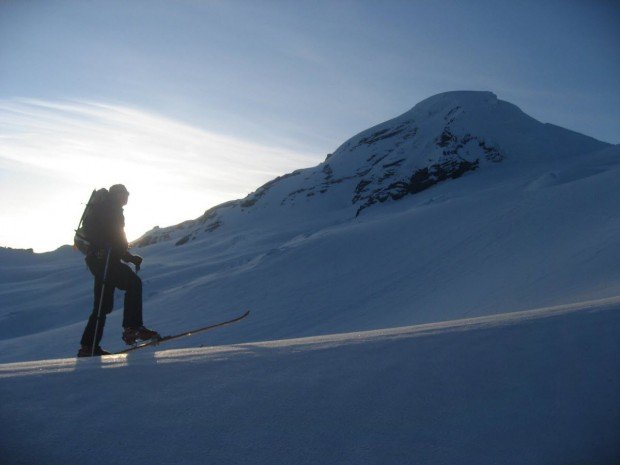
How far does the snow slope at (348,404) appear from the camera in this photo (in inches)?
89.8

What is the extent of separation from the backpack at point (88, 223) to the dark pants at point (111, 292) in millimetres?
178

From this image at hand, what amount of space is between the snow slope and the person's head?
270 cm

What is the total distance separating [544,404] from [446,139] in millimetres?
38361

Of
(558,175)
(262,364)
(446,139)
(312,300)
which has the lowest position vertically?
(312,300)

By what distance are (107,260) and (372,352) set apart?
150 inches

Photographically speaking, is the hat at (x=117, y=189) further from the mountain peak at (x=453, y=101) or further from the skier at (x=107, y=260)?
the mountain peak at (x=453, y=101)

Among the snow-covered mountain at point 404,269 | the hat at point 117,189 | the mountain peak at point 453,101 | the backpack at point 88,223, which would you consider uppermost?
the mountain peak at point 453,101

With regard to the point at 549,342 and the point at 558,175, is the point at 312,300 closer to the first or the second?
the point at 549,342

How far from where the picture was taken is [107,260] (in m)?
5.71

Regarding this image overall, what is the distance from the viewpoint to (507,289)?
937cm

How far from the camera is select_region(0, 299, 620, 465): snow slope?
7.48 ft

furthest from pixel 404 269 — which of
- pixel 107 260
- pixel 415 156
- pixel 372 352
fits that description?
pixel 415 156

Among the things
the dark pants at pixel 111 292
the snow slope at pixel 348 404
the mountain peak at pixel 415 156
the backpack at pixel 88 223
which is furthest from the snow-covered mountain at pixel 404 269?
the backpack at pixel 88 223

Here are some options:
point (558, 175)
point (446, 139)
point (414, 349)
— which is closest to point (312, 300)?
point (414, 349)
